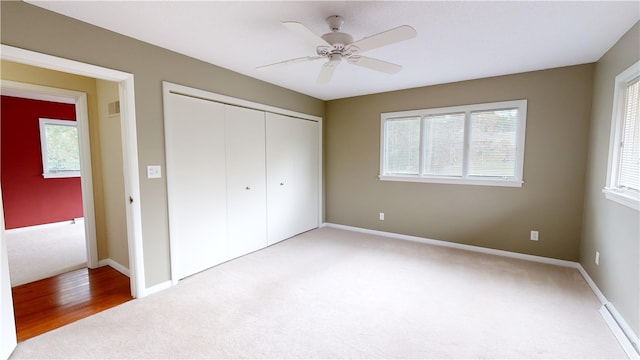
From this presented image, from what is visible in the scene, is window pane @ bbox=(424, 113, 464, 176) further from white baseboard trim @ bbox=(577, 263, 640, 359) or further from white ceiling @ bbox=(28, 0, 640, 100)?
white baseboard trim @ bbox=(577, 263, 640, 359)

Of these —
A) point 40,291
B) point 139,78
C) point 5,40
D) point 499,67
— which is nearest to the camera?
point 5,40

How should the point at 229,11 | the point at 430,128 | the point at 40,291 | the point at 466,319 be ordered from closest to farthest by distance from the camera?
the point at 229,11
the point at 466,319
the point at 40,291
the point at 430,128

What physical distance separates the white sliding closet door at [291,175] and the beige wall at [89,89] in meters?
1.97

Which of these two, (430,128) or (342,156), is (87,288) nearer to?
(342,156)

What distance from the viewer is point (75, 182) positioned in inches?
208

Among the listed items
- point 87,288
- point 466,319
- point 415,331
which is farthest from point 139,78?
point 466,319

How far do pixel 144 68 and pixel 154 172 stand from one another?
940 mm

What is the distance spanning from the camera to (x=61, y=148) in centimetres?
514

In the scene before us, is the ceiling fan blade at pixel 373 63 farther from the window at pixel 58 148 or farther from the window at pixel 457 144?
the window at pixel 58 148

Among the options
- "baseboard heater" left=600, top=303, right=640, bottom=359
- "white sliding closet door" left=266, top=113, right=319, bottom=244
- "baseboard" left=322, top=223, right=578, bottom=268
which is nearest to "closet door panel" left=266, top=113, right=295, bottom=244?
"white sliding closet door" left=266, top=113, right=319, bottom=244

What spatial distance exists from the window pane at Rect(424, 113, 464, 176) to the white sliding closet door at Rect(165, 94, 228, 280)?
9.32ft

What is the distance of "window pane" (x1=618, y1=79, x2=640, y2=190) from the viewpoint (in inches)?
82.5

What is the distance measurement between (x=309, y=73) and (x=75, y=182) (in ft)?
16.7

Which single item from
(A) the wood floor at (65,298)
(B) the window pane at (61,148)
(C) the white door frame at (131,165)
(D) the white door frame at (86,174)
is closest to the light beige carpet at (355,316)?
(A) the wood floor at (65,298)
